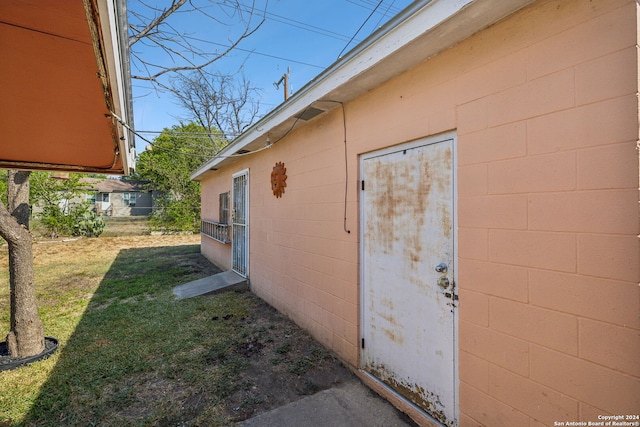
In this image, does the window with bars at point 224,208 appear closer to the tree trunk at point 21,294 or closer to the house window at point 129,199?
the tree trunk at point 21,294

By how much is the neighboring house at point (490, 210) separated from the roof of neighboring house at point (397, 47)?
0.01m

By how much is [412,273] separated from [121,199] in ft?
121

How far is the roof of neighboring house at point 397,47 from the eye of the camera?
172cm

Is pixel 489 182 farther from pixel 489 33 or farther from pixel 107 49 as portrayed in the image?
pixel 107 49

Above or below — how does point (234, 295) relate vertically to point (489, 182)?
below

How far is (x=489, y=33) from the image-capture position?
1848 mm

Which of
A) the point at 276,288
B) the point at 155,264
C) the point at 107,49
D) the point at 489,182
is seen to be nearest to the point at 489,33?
the point at 489,182

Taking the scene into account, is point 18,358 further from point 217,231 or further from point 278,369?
point 217,231

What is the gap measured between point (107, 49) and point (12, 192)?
3.74 meters

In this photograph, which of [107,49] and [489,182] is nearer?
[107,49]

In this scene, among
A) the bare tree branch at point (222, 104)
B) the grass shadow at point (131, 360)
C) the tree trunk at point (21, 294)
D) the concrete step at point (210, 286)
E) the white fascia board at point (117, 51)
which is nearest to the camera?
the white fascia board at point (117, 51)

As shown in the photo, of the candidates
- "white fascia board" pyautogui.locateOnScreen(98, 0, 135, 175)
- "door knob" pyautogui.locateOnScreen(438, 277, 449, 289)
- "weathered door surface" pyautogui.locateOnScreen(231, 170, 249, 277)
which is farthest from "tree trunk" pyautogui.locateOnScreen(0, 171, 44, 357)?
"door knob" pyautogui.locateOnScreen(438, 277, 449, 289)

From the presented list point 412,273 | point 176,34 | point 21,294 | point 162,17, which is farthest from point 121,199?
point 412,273

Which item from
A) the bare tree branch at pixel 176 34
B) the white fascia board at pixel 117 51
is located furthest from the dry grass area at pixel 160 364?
the bare tree branch at pixel 176 34
